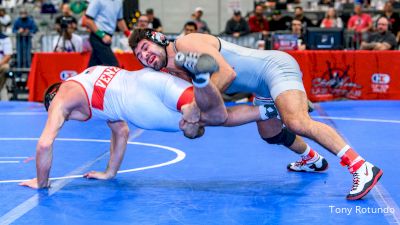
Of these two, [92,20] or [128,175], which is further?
[92,20]

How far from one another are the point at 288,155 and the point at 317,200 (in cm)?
182

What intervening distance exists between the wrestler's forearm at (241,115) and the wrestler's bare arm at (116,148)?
0.82m

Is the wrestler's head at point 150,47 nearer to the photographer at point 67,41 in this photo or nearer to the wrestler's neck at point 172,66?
the wrestler's neck at point 172,66

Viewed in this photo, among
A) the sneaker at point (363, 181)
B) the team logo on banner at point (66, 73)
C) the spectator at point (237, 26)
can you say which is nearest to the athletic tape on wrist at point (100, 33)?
the team logo on banner at point (66, 73)

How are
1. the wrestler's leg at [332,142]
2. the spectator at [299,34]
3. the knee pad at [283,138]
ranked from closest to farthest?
1. the wrestler's leg at [332,142]
2. the knee pad at [283,138]
3. the spectator at [299,34]

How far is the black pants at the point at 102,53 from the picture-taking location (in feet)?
32.6

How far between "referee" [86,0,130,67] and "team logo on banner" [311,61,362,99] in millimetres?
3163

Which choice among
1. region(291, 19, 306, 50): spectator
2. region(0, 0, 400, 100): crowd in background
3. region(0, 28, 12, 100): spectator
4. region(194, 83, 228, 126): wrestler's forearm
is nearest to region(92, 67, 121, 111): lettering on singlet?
region(194, 83, 228, 126): wrestler's forearm

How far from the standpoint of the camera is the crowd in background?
13000 millimetres

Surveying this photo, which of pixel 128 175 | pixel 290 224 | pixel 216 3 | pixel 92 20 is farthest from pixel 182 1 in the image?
pixel 290 224

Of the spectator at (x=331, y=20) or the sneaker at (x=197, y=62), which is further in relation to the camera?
the spectator at (x=331, y=20)

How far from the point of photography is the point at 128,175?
20.4 feet

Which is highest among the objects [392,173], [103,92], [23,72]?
[103,92]

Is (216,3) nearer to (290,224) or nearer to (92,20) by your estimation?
(92,20)
